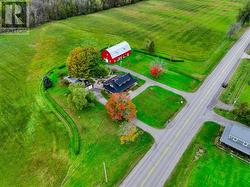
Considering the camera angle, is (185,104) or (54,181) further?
(185,104)

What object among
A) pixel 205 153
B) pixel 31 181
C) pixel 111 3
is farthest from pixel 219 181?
pixel 111 3

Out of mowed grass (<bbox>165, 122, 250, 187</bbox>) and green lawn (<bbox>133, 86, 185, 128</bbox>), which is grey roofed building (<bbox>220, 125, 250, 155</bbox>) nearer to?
mowed grass (<bbox>165, 122, 250, 187</bbox>)

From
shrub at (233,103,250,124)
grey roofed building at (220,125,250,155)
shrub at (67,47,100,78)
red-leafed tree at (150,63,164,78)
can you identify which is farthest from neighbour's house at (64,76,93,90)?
shrub at (233,103,250,124)

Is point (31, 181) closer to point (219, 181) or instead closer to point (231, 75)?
point (219, 181)

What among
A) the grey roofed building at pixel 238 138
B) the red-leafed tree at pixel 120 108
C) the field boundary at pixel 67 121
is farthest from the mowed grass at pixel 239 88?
the field boundary at pixel 67 121

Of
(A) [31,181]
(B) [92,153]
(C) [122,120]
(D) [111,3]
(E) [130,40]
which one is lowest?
(A) [31,181]

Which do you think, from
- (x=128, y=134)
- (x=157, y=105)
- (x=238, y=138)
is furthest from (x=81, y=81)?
(x=238, y=138)

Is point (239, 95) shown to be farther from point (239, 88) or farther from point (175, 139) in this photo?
point (175, 139)
